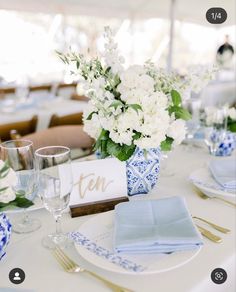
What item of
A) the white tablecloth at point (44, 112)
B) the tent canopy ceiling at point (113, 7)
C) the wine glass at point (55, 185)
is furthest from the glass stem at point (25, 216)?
the tent canopy ceiling at point (113, 7)

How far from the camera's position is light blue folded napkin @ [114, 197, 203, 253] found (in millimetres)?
615

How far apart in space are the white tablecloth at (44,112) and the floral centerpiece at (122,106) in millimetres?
1580

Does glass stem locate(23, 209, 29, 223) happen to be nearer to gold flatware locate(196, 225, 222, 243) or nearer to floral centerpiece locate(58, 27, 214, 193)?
floral centerpiece locate(58, 27, 214, 193)

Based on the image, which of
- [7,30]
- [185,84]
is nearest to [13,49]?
[7,30]

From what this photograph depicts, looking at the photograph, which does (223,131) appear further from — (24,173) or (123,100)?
(24,173)

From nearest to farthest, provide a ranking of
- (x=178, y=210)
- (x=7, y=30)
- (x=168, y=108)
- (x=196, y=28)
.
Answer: (x=178, y=210)
(x=168, y=108)
(x=7, y=30)
(x=196, y=28)

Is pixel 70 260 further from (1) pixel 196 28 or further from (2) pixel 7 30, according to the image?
(1) pixel 196 28

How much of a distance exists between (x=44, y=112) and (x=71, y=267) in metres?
2.20

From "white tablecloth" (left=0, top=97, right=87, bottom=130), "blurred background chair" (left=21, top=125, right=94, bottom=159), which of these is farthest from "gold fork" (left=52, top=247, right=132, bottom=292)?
"white tablecloth" (left=0, top=97, right=87, bottom=130)

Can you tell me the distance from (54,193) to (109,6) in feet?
15.6

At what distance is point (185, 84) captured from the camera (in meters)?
1.00

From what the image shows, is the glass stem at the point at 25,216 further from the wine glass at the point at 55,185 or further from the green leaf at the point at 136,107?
the green leaf at the point at 136,107

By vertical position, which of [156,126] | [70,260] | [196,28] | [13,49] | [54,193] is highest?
[196,28]

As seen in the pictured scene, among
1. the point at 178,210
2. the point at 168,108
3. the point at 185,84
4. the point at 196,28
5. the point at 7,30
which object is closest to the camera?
the point at 178,210
